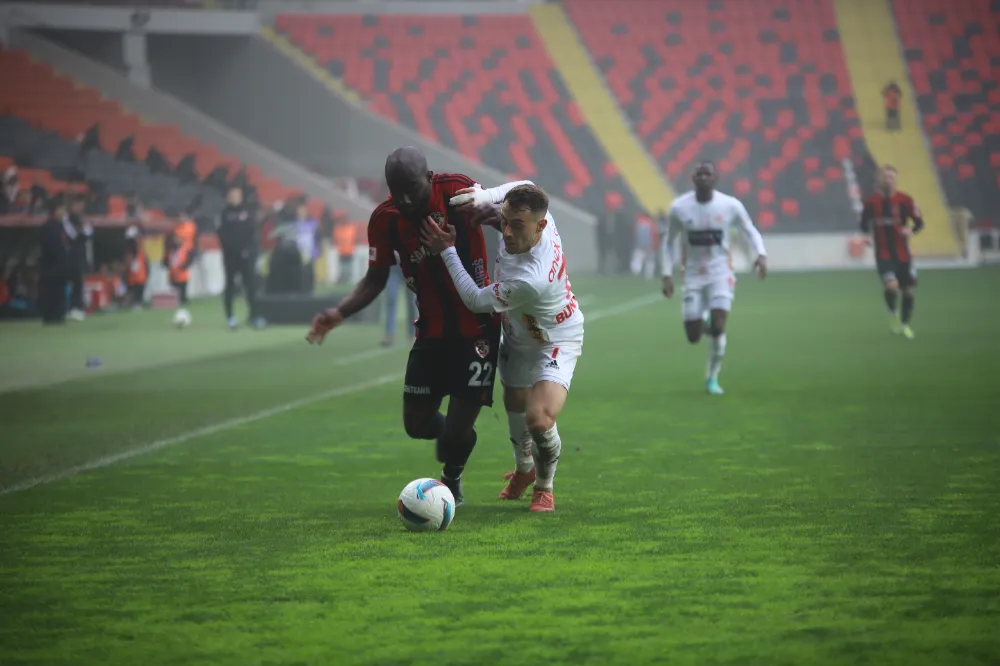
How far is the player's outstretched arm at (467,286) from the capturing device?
8.02 meters

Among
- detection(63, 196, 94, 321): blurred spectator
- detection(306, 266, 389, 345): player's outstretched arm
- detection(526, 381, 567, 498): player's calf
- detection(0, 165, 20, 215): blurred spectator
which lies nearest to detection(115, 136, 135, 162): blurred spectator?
detection(0, 165, 20, 215): blurred spectator

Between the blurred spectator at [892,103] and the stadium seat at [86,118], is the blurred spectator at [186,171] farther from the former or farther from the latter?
the blurred spectator at [892,103]

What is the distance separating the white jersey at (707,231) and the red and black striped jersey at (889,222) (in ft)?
23.4

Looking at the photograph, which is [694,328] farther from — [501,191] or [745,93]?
[745,93]

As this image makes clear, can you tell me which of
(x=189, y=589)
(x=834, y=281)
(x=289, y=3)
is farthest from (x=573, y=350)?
(x=289, y=3)

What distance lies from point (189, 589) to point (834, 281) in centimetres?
3087

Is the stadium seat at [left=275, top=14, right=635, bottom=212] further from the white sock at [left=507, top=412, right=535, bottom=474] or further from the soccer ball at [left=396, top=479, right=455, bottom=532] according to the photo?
the soccer ball at [left=396, top=479, right=455, bottom=532]

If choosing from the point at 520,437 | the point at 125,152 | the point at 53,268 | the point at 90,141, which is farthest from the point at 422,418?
the point at 125,152

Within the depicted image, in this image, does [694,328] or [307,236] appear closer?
[694,328]

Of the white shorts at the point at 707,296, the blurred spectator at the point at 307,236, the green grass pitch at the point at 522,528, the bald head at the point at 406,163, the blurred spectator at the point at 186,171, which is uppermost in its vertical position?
the blurred spectator at the point at 186,171

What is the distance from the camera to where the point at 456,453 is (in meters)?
8.59

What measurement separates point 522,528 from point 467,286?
1.29 metres

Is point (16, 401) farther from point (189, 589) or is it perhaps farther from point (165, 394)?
point (189, 589)

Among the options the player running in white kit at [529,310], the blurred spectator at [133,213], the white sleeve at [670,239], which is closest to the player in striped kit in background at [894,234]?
the white sleeve at [670,239]
